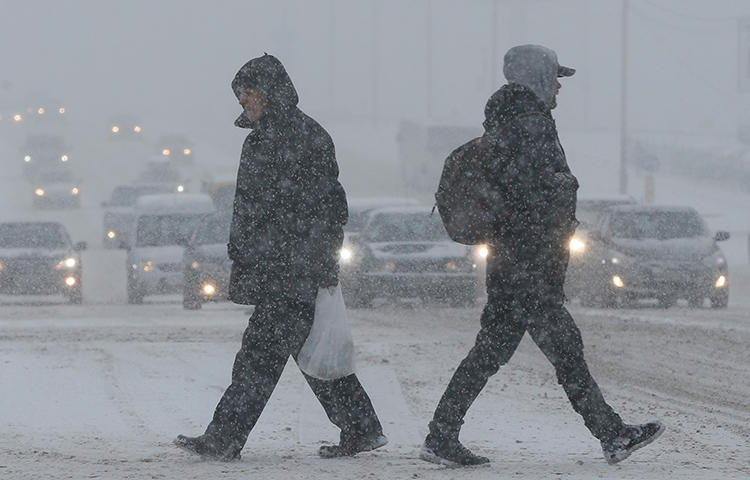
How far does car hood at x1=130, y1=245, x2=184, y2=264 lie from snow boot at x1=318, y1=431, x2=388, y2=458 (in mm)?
18728

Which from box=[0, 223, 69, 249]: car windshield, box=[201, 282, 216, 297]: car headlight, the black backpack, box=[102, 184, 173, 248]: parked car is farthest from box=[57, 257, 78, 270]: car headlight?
the black backpack

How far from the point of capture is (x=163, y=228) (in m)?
27.8

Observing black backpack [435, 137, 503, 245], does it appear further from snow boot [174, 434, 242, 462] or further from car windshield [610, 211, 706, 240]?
car windshield [610, 211, 706, 240]

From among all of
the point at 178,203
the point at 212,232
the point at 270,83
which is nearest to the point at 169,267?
the point at 212,232

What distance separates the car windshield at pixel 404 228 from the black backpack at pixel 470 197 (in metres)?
16.5

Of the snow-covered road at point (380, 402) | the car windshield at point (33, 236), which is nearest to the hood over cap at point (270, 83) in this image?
the snow-covered road at point (380, 402)

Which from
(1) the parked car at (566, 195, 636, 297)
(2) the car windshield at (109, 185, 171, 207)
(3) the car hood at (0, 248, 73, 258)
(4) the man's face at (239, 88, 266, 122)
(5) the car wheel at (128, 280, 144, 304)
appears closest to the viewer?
(4) the man's face at (239, 88, 266, 122)

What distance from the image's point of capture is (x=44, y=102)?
115688mm

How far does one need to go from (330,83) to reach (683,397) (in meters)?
111

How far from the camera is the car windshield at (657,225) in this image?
23.8 meters

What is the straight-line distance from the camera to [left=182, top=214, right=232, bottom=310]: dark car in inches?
931

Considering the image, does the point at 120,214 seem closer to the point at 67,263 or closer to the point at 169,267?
the point at 67,263

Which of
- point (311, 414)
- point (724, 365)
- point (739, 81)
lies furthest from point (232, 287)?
point (739, 81)

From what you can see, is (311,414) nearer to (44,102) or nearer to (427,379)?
(427,379)
